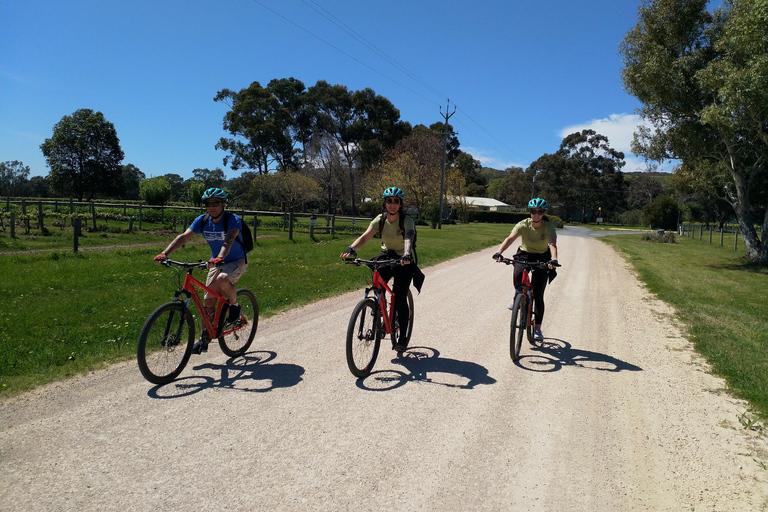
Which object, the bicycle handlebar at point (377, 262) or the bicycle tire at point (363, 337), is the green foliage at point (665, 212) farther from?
the bicycle tire at point (363, 337)

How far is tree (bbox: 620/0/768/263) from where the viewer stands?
16938 millimetres

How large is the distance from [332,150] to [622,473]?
2276 inches

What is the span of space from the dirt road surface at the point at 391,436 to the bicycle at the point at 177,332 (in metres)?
0.19

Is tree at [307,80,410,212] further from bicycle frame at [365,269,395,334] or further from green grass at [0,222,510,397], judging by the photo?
bicycle frame at [365,269,395,334]

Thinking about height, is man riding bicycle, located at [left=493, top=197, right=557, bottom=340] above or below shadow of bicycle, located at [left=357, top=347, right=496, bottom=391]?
above

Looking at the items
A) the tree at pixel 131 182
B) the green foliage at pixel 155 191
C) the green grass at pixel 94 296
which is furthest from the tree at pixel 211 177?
the green grass at pixel 94 296

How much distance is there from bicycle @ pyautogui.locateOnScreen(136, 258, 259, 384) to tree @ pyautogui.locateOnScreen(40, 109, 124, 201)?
196ft

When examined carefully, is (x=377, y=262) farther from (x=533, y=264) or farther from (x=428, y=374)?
(x=533, y=264)

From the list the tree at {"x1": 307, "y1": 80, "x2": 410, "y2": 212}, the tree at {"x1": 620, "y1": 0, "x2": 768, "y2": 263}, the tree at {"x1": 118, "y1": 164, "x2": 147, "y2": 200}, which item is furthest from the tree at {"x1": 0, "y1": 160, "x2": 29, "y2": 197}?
the tree at {"x1": 620, "y1": 0, "x2": 768, "y2": 263}

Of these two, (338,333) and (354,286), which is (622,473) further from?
(354,286)

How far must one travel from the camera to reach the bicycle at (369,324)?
4.96 meters

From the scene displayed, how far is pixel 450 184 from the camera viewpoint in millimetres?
49875

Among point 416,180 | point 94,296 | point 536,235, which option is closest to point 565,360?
point 536,235

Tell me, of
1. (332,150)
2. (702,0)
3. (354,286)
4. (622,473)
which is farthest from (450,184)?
(622,473)
